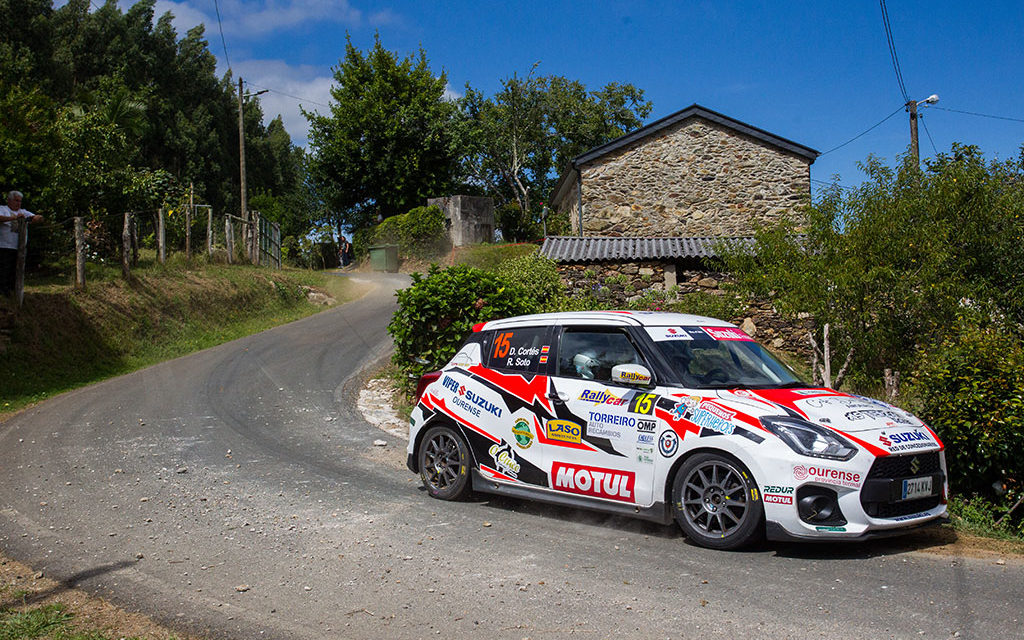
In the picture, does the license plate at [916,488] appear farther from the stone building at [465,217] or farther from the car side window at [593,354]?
the stone building at [465,217]

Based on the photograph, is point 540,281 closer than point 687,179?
Yes

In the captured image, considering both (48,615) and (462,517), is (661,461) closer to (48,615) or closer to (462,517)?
(462,517)

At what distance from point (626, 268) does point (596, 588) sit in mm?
14918

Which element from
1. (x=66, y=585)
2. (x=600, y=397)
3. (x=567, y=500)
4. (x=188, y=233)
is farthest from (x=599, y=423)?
(x=188, y=233)

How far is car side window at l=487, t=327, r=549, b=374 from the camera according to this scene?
23.9 ft

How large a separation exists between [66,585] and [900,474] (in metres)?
5.78

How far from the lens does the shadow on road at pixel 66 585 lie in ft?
16.3

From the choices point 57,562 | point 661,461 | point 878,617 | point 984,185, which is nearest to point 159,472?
point 57,562

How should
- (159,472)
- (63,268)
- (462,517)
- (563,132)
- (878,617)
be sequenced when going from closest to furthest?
(878,617) < (462,517) < (159,472) < (63,268) < (563,132)

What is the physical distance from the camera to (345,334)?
20562 mm

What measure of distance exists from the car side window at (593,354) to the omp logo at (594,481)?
779mm

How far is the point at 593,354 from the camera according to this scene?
6926 mm

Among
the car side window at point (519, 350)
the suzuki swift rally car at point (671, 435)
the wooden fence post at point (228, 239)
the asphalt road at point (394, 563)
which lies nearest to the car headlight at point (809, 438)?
the suzuki swift rally car at point (671, 435)

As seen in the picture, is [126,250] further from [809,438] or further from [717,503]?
[809,438]
